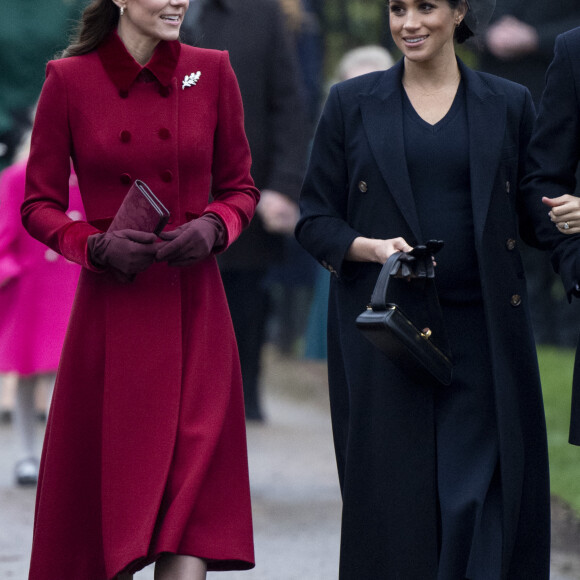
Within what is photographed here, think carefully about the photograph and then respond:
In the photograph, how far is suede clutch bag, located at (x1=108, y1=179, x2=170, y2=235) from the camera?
4441 millimetres

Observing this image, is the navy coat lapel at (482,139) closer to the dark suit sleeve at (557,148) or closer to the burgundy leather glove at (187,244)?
the dark suit sleeve at (557,148)

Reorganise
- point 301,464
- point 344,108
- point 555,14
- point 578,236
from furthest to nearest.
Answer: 1. point 555,14
2. point 301,464
3. point 344,108
4. point 578,236

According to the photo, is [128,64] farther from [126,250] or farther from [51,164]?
[126,250]

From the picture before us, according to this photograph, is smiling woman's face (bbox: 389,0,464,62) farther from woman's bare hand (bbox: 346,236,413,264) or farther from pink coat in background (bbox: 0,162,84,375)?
pink coat in background (bbox: 0,162,84,375)

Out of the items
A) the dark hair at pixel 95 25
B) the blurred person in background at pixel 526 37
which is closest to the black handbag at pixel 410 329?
the dark hair at pixel 95 25

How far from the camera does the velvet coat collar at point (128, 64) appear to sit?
469 cm

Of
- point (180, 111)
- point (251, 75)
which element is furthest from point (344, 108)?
point (251, 75)

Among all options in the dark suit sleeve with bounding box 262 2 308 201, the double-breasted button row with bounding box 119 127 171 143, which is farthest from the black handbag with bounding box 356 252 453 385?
the dark suit sleeve with bounding box 262 2 308 201

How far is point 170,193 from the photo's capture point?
472 cm

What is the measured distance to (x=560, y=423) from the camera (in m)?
8.81

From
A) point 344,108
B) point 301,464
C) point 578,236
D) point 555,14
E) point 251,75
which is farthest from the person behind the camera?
point 555,14

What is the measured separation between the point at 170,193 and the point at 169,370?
1.61ft

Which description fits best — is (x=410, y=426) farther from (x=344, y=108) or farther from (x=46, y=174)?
(x=46, y=174)

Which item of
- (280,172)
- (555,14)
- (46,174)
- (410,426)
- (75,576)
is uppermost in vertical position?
(555,14)
